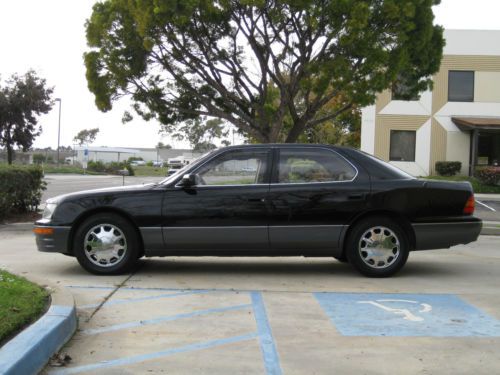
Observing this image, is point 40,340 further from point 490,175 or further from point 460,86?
point 460,86

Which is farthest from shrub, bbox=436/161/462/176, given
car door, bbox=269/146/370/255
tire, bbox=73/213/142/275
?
tire, bbox=73/213/142/275

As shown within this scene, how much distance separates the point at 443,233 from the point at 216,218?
9.26 ft

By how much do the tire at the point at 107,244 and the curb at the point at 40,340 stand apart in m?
1.84

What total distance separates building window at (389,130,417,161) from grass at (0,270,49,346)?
2476 centimetres

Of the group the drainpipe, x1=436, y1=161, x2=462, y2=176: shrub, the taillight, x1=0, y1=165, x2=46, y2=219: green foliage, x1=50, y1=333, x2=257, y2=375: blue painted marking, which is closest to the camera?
x1=50, y1=333, x2=257, y2=375: blue painted marking

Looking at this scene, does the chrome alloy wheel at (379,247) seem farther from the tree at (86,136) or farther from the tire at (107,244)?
the tree at (86,136)

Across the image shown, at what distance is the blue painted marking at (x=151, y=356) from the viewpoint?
3.92 metres

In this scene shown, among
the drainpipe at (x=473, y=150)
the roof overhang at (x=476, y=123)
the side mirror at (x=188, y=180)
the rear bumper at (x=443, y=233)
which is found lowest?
the rear bumper at (x=443, y=233)

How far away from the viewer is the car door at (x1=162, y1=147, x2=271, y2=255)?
268 inches

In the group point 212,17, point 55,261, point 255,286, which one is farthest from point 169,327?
point 212,17

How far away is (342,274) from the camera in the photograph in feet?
23.9

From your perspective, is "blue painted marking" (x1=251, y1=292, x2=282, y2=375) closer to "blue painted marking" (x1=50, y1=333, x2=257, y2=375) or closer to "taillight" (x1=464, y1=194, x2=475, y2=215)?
"blue painted marking" (x1=50, y1=333, x2=257, y2=375)

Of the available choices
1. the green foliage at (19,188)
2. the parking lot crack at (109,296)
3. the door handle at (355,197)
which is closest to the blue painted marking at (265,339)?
the parking lot crack at (109,296)

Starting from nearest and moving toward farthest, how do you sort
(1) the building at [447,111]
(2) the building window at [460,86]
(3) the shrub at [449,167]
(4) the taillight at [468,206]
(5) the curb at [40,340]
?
(5) the curb at [40,340] < (4) the taillight at [468,206] < (3) the shrub at [449,167] < (1) the building at [447,111] < (2) the building window at [460,86]
